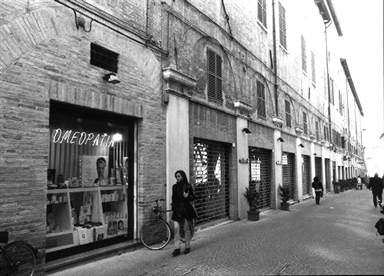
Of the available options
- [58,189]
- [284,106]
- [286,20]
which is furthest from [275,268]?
[286,20]

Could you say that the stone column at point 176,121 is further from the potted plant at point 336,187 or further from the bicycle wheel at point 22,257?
the potted plant at point 336,187

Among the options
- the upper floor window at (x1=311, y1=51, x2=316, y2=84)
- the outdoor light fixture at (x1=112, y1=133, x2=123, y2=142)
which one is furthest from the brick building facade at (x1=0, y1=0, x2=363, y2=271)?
the upper floor window at (x1=311, y1=51, x2=316, y2=84)

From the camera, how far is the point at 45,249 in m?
5.21

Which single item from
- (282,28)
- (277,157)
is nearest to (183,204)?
(277,157)

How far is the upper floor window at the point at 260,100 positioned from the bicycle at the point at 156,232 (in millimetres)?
7859

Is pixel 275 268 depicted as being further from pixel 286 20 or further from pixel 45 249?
pixel 286 20

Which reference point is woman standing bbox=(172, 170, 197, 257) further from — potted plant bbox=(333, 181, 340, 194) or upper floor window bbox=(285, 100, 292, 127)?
potted plant bbox=(333, 181, 340, 194)

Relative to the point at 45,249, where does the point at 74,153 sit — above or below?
above

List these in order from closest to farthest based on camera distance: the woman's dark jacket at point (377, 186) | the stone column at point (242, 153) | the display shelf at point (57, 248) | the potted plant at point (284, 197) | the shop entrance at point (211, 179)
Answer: the display shelf at point (57, 248) < the shop entrance at point (211, 179) < the stone column at point (242, 153) < the potted plant at point (284, 197) < the woman's dark jacket at point (377, 186)

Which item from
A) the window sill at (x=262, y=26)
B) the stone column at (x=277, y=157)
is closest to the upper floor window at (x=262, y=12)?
the window sill at (x=262, y=26)

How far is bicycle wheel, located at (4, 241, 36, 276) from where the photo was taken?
4523mm

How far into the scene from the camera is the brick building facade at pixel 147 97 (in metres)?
4.97

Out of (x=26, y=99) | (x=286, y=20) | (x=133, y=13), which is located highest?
(x=286, y=20)

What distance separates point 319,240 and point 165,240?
3493 millimetres
